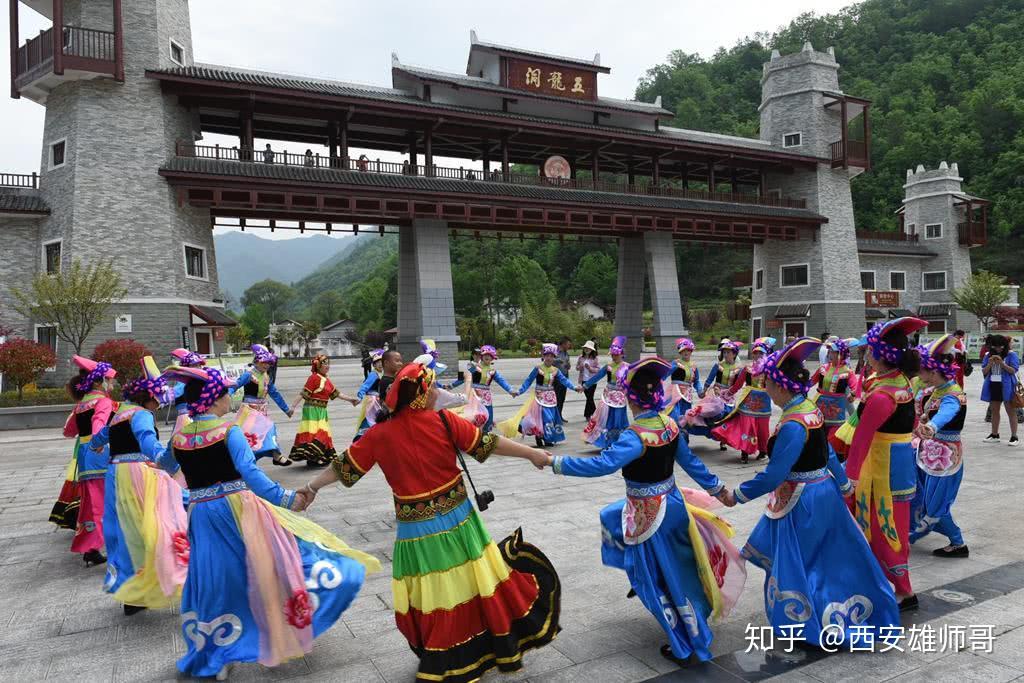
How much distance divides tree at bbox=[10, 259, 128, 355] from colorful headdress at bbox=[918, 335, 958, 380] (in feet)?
61.0

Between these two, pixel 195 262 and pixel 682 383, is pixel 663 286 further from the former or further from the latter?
pixel 195 262

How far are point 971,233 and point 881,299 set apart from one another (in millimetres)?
8382

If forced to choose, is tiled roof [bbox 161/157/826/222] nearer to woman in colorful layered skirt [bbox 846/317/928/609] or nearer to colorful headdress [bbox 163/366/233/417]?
colorful headdress [bbox 163/366/233/417]

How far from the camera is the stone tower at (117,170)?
19109 millimetres

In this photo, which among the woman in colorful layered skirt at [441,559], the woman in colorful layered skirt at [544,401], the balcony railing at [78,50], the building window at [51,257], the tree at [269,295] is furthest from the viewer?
the tree at [269,295]

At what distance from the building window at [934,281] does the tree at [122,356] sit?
4291cm

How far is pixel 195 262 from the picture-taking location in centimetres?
2114

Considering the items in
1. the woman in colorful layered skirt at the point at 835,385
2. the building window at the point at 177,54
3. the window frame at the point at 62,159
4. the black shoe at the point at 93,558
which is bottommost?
the black shoe at the point at 93,558

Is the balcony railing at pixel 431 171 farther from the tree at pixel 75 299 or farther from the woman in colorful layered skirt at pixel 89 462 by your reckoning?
the woman in colorful layered skirt at pixel 89 462

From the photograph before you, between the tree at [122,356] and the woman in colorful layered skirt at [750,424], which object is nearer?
the woman in colorful layered skirt at [750,424]

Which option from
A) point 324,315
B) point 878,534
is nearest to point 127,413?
point 878,534

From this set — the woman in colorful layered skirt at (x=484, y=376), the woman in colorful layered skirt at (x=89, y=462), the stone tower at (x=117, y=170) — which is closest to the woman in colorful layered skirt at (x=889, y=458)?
the woman in colorful layered skirt at (x=89, y=462)

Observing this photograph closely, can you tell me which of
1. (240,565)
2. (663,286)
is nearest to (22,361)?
(240,565)

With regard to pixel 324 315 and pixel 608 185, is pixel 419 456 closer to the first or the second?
pixel 608 185
